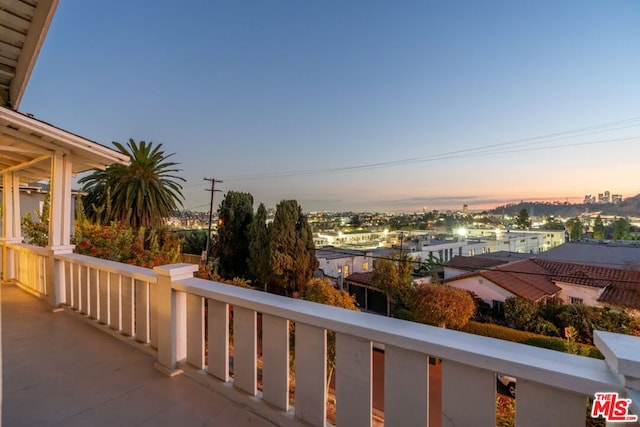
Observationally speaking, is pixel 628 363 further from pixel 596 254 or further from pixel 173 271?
pixel 596 254

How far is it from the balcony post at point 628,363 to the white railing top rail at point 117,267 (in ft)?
7.95

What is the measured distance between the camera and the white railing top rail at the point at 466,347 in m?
0.85

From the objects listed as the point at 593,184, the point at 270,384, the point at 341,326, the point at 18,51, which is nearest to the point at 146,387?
the point at 270,384

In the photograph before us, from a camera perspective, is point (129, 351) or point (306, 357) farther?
point (129, 351)

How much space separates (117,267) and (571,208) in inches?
1460

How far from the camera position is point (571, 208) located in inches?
1153

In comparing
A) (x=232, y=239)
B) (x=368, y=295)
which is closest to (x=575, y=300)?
(x=368, y=295)

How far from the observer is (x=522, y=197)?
33156mm

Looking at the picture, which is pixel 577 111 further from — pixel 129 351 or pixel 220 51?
pixel 129 351

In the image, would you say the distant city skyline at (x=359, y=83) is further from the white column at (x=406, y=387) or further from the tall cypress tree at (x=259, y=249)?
the white column at (x=406, y=387)

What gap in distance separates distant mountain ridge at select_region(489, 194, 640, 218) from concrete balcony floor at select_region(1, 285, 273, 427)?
31.1 meters

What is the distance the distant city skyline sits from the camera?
8.48 metres

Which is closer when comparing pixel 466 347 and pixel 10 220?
pixel 466 347

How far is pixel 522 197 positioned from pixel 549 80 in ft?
82.9
